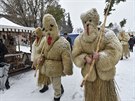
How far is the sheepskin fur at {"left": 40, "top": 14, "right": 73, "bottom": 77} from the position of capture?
15.1 ft

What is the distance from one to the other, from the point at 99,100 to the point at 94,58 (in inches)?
31.0

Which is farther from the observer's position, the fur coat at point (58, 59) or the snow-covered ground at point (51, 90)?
the snow-covered ground at point (51, 90)

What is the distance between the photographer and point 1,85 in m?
6.07

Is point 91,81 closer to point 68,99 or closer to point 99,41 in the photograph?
point 99,41

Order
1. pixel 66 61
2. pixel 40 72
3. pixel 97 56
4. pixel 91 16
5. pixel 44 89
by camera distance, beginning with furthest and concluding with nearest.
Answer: pixel 44 89 → pixel 40 72 → pixel 66 61 → pixel 91 16 → pixel 97 56

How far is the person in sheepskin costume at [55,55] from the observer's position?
4598 mm

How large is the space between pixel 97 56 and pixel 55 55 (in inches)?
54.0

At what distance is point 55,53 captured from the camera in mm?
4637

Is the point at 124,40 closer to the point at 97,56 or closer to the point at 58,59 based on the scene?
the point at 58,59

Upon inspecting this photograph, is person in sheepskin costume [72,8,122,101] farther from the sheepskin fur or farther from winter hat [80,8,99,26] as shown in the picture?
the sheepskin fur

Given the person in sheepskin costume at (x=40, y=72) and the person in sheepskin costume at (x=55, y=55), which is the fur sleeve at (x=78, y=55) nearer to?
the person in sheepskin costume at (x=55, y=55)

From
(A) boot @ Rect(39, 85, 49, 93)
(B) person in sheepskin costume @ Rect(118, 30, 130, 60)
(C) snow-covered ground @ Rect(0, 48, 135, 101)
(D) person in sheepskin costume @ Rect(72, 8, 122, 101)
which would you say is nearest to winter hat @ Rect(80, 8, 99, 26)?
(D) person in sheepskin costume @ Rect(72, 8, 122, 101)

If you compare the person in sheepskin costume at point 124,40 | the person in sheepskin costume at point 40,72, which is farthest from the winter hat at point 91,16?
the person in sheepskin costume at point 124,40

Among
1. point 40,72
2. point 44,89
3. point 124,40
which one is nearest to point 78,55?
point 40,72
